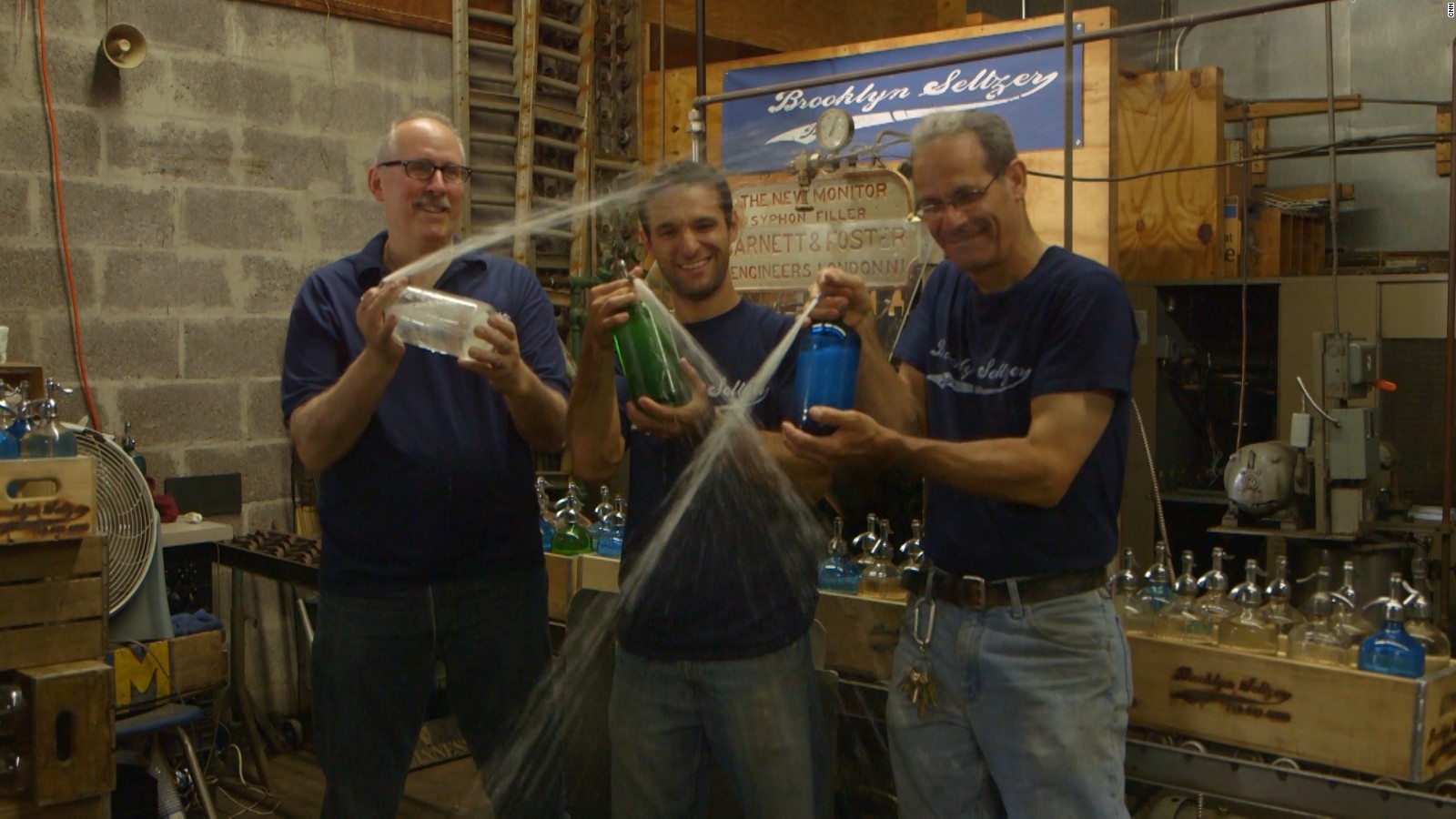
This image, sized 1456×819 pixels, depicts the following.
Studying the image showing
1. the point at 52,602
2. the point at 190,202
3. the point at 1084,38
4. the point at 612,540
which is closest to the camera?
the point at 1084,38

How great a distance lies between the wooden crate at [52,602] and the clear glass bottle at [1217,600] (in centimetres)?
256

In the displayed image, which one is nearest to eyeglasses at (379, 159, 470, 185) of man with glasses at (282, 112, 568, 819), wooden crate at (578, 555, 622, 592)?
man with glasses at (282, 112, 568, 819)

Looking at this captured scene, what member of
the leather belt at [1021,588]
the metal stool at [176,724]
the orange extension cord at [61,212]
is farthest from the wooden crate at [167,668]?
the leather belt at [1021,588]

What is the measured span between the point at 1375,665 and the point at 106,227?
154 inches

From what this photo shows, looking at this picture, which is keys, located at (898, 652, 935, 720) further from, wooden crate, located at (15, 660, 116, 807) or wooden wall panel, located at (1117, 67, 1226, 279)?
wooden wall panel, located at (1117, 67, 1226, 279)

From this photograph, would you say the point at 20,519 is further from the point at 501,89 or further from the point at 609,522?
the point at 501,89

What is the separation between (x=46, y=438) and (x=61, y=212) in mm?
1320

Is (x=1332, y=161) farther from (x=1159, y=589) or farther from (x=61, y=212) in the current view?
(x=61, y=212)

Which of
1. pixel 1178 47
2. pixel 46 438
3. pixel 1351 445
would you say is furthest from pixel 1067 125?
pixel 1178 47

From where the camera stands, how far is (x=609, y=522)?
11.1ft

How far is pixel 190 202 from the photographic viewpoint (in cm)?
457

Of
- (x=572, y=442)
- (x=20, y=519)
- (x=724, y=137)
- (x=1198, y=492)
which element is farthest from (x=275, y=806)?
(x=1198, y=492)

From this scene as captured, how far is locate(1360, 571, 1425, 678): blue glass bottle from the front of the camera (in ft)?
7.54

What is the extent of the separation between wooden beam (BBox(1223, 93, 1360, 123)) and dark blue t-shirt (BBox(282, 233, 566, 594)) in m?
5.11
